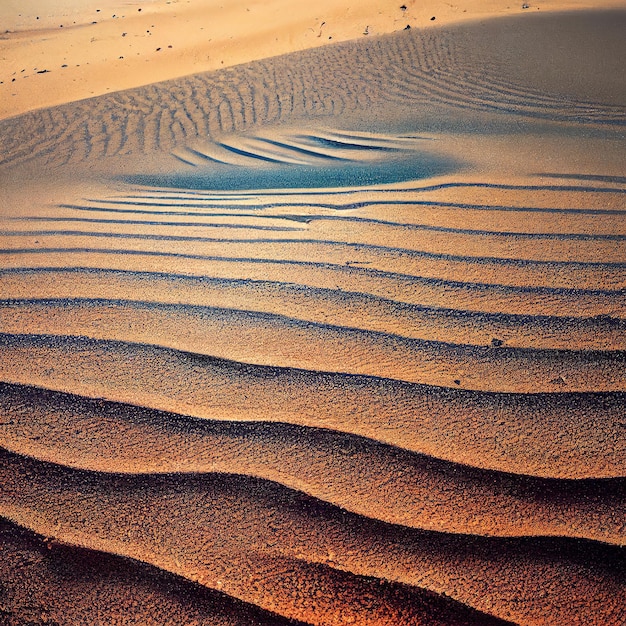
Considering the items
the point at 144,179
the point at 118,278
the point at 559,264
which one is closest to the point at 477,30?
the point at 144,179

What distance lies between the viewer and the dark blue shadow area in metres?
3.53

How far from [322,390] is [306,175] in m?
2.48

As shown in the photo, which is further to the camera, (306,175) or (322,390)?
(306,175)

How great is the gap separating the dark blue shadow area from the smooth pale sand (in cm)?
3

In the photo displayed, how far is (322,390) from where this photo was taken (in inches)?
62.4

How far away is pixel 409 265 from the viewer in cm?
222

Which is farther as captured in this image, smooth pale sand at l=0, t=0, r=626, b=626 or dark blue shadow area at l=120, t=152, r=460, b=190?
dark blue shadow area at l=120, t=152, r=460, b=190

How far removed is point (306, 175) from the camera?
3762 mm

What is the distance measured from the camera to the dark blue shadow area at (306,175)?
3.53 metres

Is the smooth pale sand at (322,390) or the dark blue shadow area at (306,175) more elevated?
the dark blue shadow area at (306,175)

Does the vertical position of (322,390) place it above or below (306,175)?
below

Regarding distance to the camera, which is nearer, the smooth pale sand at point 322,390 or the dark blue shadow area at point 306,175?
the smooth pale sand at point 322,390

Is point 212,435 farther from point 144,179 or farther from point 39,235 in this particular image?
point 144,179

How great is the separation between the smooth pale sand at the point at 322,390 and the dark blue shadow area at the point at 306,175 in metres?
0.03
